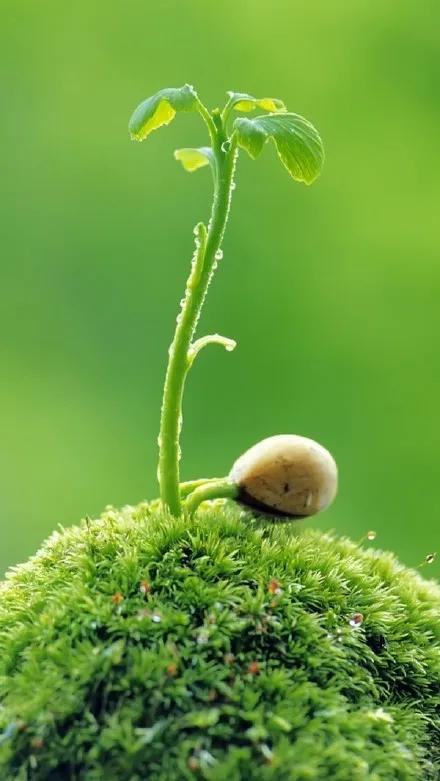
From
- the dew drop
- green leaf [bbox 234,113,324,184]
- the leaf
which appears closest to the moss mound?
the dew drop

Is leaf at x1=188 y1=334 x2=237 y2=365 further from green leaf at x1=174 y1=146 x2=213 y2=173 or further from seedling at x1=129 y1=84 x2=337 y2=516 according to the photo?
green leaf at x1=174 y1=146 x2=213 y2=173

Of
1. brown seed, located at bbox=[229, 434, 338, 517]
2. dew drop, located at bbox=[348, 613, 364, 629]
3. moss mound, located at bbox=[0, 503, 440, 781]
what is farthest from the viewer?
brown seed, located at bbox=[229, 434, 338, 517]

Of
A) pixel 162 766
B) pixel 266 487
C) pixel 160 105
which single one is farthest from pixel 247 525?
pixel 160 105

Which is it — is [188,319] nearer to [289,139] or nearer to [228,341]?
[228,341]

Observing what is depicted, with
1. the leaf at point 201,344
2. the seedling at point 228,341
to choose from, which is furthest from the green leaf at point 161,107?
the leaf at point 201,344

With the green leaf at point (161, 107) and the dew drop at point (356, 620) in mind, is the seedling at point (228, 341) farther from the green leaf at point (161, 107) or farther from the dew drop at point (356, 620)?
the dew drop at point (356, 620)
